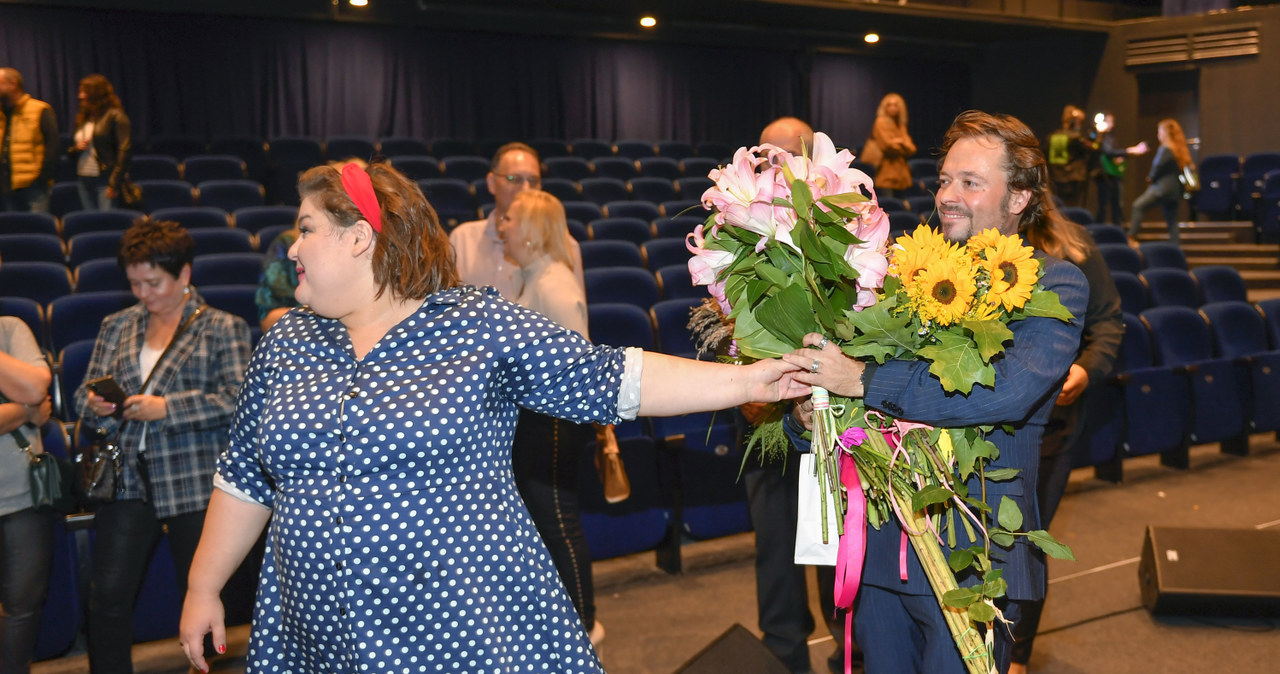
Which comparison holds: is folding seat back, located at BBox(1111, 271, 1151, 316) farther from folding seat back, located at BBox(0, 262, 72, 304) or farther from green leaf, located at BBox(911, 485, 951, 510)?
folding seat back, located at BBox(0, 262, 72, 304)

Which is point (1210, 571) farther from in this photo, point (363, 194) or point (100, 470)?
point (100, 470)

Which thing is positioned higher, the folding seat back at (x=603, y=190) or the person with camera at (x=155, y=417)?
the folding seat back at (x=603, y=190)

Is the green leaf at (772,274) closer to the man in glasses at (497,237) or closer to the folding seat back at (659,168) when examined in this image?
the man in glasses at (497,237)

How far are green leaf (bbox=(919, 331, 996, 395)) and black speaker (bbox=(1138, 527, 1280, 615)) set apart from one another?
7.95 ft

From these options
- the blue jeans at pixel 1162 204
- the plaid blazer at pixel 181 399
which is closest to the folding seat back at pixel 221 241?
the plaid blazer at pixel 181 399

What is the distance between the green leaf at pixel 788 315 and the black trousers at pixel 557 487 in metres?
1.41

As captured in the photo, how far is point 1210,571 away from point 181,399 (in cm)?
347

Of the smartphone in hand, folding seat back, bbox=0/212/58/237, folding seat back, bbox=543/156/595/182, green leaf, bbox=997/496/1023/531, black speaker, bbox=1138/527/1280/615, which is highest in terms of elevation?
folding seat back, bbox=543/156/595/182

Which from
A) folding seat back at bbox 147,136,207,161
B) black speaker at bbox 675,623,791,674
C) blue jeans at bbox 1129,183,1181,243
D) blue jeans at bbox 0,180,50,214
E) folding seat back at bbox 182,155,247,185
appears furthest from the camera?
blue jeans at bbox 1129,183,1181,243

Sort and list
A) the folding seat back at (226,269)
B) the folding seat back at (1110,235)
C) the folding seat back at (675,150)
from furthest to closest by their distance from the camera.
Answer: the folding seat back at (675,150) < the folding seat back at (1110,235) < the folding seat back at (226,269)

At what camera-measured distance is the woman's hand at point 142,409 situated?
2803 millimetres

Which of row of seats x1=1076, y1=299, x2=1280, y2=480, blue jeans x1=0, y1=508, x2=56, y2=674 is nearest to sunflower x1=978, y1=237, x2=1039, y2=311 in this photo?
blue jeans x1=0, y1=508, x2=56, y2=674

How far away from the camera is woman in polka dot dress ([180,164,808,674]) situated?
1521 mm

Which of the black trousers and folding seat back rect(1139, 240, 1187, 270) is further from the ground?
folding seat back rect(1139, 240, 1187, 270)
